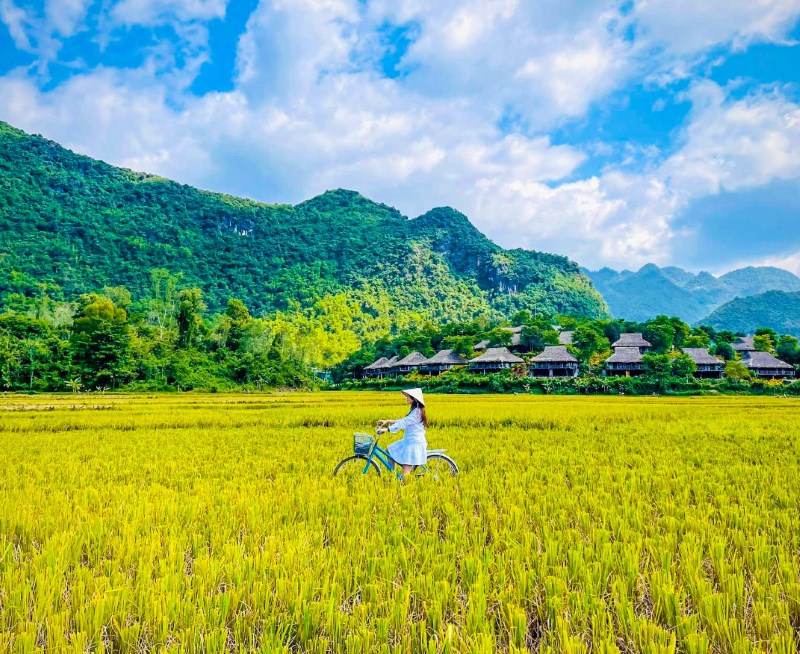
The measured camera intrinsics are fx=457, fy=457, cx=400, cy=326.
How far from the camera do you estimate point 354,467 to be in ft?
20.5

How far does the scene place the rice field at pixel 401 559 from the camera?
2.11 metres

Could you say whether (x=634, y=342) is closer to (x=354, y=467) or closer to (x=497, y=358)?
(x=497, y=358)

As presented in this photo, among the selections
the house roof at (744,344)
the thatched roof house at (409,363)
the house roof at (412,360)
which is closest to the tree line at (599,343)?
the house roof at (744,344)

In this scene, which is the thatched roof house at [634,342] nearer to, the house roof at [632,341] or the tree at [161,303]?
the house roof at [632,341]

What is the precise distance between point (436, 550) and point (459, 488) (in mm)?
1987

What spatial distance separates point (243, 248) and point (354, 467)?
10617cm

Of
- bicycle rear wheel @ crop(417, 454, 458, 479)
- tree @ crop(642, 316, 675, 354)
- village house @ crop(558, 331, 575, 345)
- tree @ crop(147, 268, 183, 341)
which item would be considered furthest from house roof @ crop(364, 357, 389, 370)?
bicycle rear wheel @ crop(417, 454, 458, 479)

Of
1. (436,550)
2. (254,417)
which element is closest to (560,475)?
(436,550)

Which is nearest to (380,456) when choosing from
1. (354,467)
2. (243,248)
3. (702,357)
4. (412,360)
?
(354,467)

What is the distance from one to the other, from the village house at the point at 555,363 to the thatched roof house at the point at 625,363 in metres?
3.65

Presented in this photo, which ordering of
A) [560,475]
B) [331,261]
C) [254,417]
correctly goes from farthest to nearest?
[331,261] < [254,417] < [560,475]

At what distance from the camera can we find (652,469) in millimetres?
6383

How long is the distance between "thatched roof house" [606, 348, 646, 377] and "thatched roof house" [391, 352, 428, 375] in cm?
2195

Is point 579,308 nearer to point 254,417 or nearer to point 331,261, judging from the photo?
point 331,261
